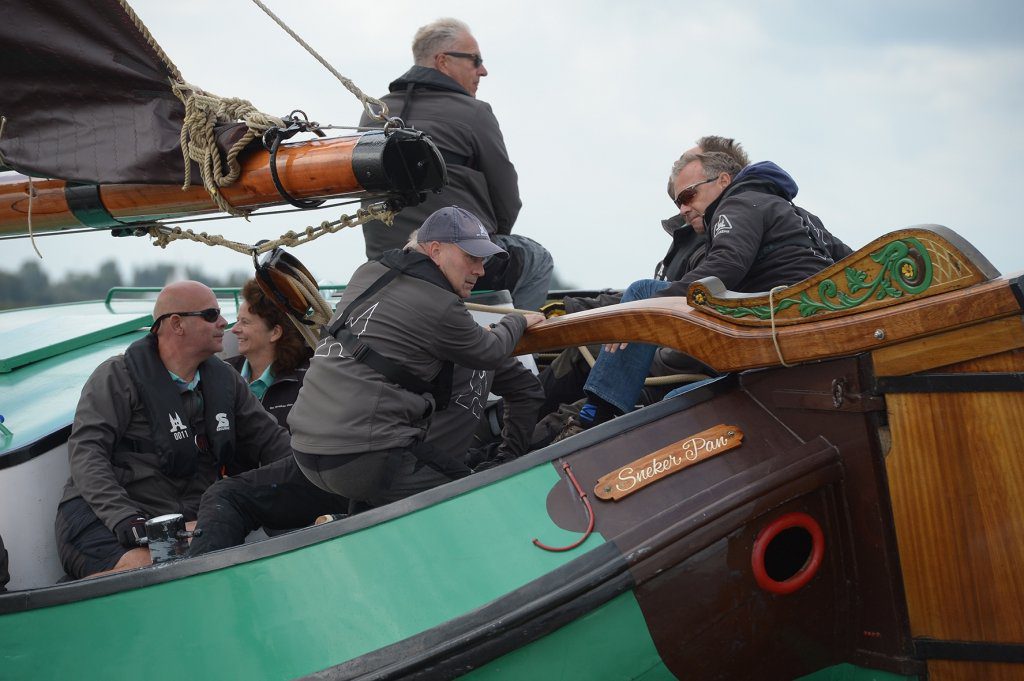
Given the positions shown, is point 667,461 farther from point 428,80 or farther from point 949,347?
point 428,80

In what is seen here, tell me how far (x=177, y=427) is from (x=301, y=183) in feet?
2.70

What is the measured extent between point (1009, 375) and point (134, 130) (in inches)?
98.2

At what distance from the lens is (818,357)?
237cm

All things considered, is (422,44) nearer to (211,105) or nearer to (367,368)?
(211,105)

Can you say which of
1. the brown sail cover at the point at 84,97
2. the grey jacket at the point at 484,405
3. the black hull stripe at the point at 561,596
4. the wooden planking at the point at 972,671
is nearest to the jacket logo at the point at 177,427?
the brown sail cover at the point at 84,97

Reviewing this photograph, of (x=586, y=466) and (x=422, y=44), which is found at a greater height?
(x=422, y=44)

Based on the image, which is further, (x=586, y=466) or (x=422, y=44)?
(x=422, y=44)

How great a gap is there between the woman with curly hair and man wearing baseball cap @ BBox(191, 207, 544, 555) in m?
1.16

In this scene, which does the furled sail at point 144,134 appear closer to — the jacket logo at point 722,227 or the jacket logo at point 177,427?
the jacket logo at point 177,427

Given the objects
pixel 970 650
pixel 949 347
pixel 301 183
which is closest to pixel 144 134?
pixel 301 183

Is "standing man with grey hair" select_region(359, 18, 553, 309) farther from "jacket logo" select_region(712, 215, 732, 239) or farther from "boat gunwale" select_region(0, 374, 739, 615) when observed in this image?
"boat gunwale" select_region(0, 374, 739, 615)

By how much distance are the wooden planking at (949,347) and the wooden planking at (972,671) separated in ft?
2.03

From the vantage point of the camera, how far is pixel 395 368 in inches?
111

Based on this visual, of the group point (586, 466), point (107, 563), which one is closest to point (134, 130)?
point (107, 563)
